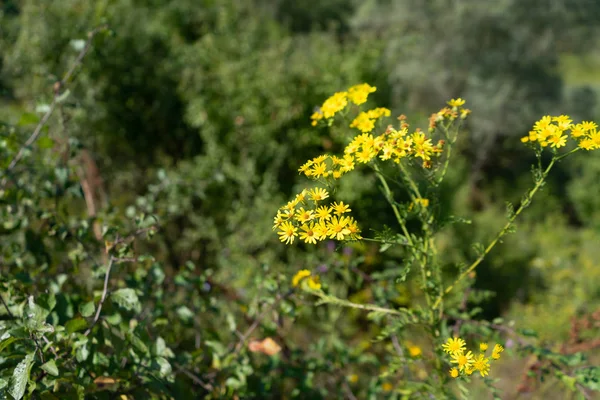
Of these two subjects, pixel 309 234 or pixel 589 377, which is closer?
pixel 309 234

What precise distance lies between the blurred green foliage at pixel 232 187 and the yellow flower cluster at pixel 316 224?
0.39 m

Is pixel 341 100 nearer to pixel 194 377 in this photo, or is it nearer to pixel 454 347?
pixel 454 347

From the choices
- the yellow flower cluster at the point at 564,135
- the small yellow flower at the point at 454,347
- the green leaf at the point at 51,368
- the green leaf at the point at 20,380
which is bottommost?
Result: the green leaf at the point at 51,368

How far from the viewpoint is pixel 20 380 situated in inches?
33.1

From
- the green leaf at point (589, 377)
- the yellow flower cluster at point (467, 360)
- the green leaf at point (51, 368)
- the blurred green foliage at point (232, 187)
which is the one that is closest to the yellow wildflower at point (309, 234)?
the yellow flower cluster at point (467, 360)

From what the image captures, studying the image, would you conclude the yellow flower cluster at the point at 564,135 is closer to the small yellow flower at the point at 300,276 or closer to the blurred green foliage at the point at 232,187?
the blurred green foliage at the point at 232,187

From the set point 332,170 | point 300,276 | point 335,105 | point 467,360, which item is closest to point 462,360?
point 467,360

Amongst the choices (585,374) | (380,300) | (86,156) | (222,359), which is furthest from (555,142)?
(86,156)

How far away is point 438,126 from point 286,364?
0.91 metres

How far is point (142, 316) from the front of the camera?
143cm

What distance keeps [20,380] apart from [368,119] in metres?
0.93

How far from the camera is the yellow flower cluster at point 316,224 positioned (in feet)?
3.06

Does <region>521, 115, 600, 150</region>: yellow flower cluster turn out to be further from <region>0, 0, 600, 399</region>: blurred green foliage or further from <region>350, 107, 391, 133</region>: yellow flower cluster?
<region>0, 0, 600, 399</region>: blurred green foliage

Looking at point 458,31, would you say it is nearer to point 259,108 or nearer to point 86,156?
point 259,108
